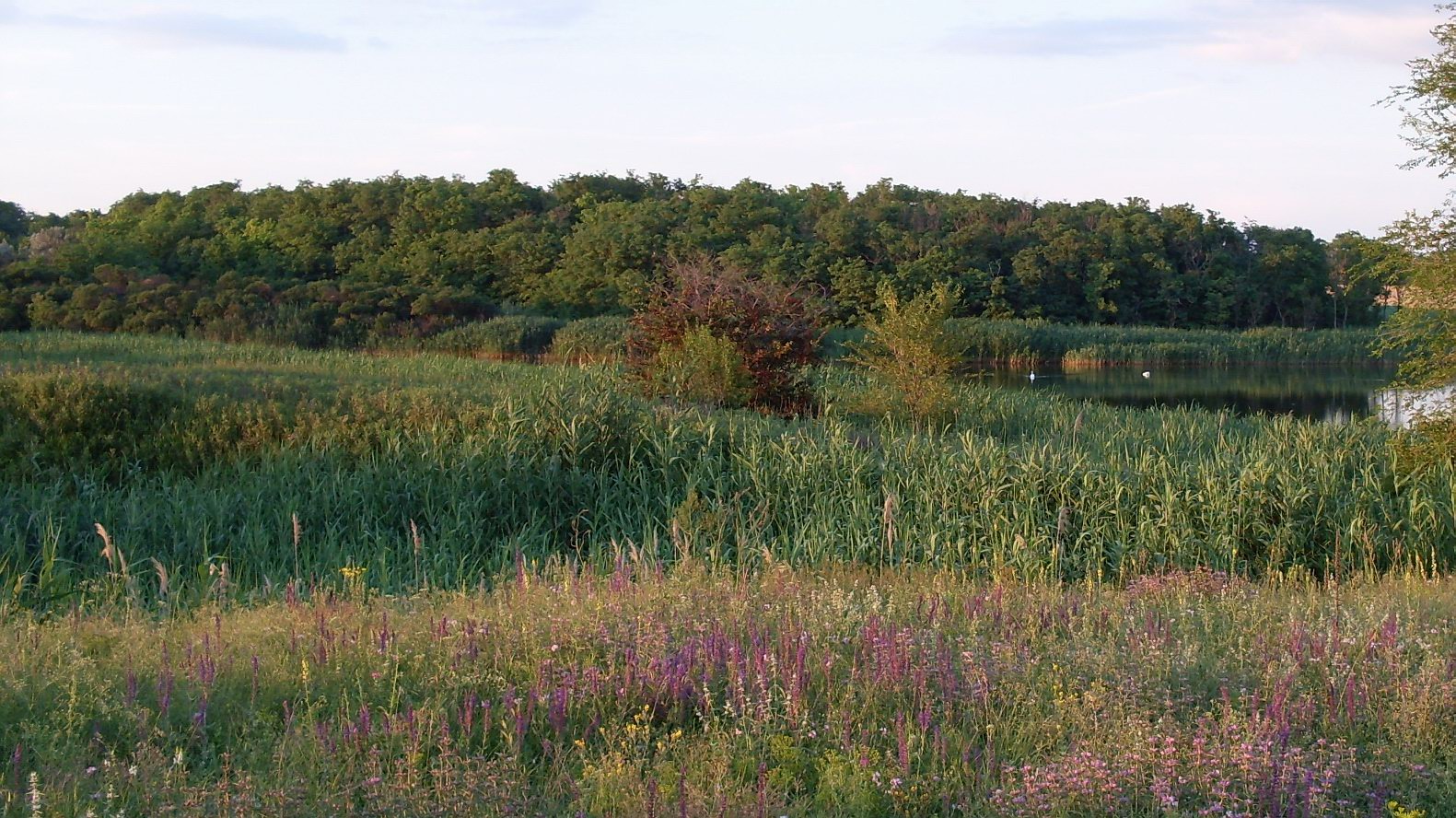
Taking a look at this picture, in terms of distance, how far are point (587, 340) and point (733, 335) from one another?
1676 centimetres

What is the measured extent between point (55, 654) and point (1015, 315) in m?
60.5

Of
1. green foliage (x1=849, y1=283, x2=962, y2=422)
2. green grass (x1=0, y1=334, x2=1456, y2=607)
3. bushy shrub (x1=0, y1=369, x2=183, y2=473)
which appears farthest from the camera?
green foliage (x1=849, y1=283, x2=962, y2=422)

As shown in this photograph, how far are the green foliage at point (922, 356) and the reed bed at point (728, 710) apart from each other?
1239 cm

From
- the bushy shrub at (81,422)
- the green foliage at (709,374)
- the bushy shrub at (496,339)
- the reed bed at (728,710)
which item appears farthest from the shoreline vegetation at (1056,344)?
the reed bed at (728,710)

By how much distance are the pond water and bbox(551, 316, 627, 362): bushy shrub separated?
1118 centimetres

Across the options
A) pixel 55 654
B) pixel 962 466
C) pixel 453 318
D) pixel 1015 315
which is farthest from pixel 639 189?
pixel 55 654

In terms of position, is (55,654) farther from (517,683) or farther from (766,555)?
(766,555)

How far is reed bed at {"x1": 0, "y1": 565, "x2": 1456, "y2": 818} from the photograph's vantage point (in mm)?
3885

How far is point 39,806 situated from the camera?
3.56 m

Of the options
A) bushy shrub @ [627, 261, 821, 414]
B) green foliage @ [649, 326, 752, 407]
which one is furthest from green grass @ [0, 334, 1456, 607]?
bushy shrub @ [627, 261, 821, 414]

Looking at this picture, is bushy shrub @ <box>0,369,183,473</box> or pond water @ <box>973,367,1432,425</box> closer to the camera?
bushy shrub @ <box>0,369,183,473</box>

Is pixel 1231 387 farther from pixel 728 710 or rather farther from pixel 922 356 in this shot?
pixel 728 710

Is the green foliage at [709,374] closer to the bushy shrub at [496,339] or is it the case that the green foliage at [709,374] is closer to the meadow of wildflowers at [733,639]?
the meadow of wildflowers at [733,639]

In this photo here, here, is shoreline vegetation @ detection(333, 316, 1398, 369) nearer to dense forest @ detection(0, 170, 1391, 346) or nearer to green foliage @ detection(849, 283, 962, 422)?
dense forest @ detection(0, 170, 1391, 346)
